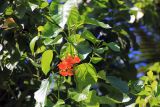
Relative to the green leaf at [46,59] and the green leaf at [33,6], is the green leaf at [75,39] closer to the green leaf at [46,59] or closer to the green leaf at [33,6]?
the green leaf at [46,59]

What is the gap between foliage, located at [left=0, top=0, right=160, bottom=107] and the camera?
1.49 metres

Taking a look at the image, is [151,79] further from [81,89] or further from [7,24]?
[7,24]

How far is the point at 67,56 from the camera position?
1.46 meters

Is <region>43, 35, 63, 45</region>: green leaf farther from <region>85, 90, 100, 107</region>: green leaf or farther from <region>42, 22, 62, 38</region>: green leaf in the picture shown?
<region>85, 90, 100, 107</region>: green leaf

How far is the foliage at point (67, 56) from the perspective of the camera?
4.88 ft

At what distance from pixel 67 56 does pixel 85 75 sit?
0.09 meters

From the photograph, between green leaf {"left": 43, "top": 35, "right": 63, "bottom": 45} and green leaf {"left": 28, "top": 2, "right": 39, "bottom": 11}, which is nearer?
green leaf {"left": 43, "top": 35, "right": 63, "bottom": 45}

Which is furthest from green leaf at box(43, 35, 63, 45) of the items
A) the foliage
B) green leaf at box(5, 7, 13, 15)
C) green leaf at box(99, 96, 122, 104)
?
green leaf at box(5, 7, 13, 15)

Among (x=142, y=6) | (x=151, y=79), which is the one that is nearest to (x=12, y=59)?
(x=151, y=79)

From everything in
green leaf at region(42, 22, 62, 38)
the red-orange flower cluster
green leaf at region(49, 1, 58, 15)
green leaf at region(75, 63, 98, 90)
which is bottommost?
green leaf at region(75, 63, 98, 90)

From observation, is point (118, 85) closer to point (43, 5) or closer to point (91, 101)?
point (91, 101)

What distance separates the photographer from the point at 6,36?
6.02 feet

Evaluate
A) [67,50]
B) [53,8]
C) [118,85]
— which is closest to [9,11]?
[53,8]

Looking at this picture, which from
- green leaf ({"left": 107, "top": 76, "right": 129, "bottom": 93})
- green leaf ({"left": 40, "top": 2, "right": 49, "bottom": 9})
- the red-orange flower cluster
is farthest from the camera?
green leaf ({"left": 40, "top": 2, "right": 49, "bottom": 9})
